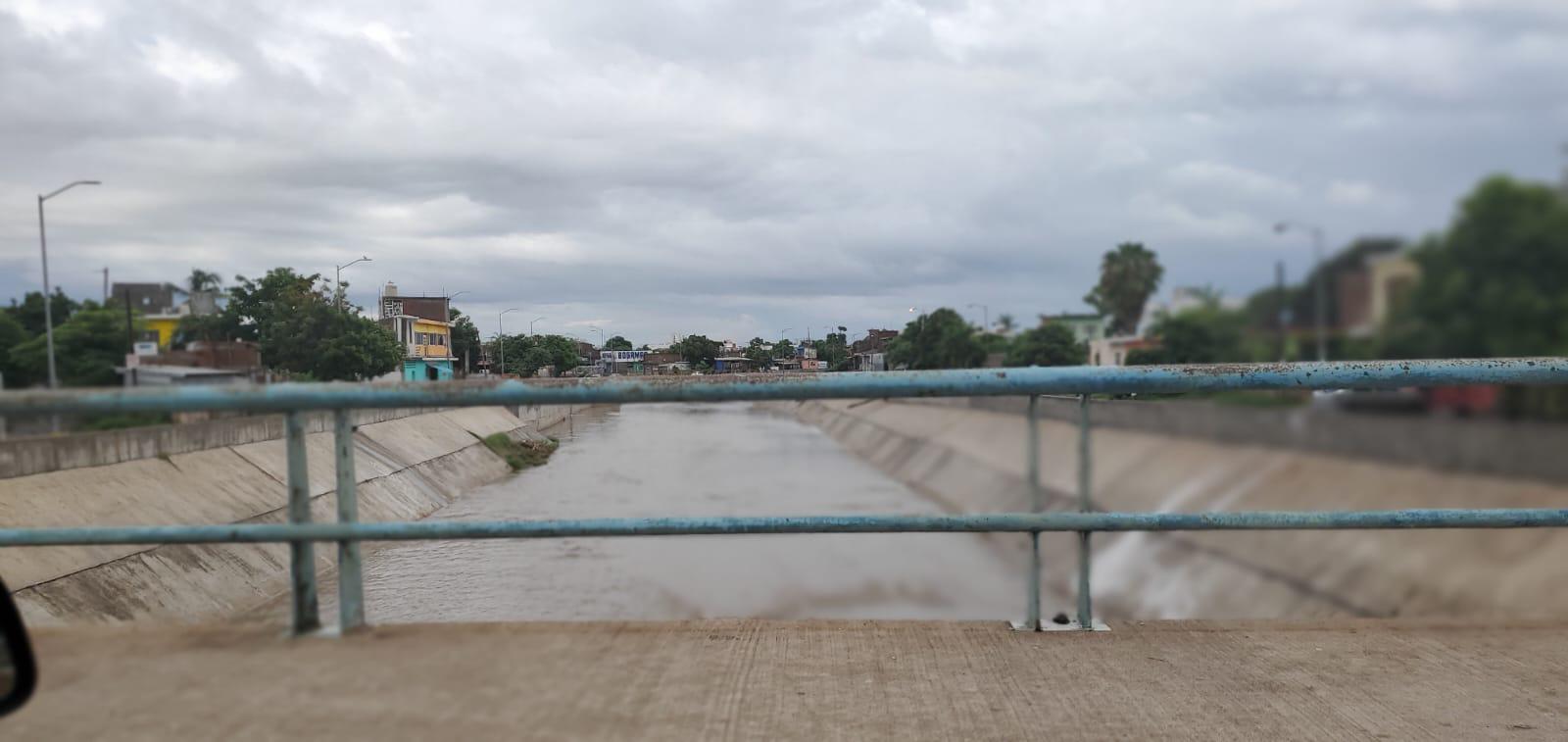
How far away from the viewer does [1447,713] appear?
115 inches

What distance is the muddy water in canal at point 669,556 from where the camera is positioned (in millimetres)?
6668

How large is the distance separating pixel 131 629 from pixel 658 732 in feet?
6.70

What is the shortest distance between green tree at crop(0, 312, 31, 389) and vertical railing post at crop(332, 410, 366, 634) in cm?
91

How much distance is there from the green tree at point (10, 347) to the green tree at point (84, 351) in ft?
0.04

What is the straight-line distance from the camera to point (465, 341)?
4.02 meters

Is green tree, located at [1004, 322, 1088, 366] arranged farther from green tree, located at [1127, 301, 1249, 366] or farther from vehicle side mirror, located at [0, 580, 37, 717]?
vehicle side mirror, located at [0, 580, 37, 717]

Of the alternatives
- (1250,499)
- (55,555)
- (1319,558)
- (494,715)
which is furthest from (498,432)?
(1250,499)

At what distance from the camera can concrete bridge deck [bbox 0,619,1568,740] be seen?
110 inches

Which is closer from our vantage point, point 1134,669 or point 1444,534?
point 1134,669

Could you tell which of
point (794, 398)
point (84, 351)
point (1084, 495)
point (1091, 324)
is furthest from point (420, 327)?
point (1091, 324)

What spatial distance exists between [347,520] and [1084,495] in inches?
94.2

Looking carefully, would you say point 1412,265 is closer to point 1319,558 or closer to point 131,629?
point 1319,558

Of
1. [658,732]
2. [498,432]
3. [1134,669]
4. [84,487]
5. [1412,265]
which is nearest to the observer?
[658,732]

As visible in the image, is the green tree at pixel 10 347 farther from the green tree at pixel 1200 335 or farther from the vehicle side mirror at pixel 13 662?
the green tree at pixel 1200 335
